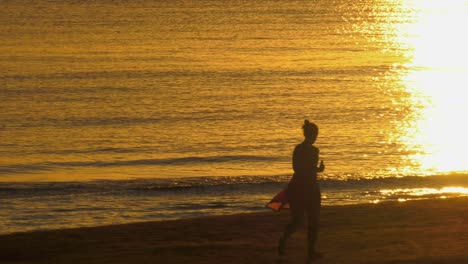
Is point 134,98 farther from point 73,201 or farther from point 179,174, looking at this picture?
point 73,201

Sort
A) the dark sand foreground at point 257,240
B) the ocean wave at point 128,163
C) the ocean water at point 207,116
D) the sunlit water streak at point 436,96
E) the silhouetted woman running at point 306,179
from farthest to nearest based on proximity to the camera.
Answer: the sunlit water streak at point 436,96 → the ocean wave at point 128,163 → the ocean water at point 207,116 → the dark sand foreground at point 257,240 → the silhouetted woman running at point 306,179

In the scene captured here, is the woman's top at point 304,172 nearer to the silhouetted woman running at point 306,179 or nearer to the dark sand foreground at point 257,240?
the silhouetted woman running at point 306,179

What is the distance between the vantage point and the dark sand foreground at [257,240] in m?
13.6

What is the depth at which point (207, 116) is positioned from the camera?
37.2 metres

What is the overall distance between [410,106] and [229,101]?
25.5 ft

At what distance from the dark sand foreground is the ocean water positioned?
3.31m

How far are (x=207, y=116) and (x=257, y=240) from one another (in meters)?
22.1

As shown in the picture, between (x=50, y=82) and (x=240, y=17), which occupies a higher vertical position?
(x=240, y=17)

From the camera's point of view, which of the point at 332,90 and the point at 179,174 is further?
the point at 332,90

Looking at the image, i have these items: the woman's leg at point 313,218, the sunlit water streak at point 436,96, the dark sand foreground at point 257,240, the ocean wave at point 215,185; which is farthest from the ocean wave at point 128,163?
the woman's leg at point 313,218

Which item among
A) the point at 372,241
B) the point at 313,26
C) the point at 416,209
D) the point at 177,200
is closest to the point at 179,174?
the point at 177,200

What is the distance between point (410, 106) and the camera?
4209 cm

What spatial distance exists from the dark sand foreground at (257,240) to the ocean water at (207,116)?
331cm

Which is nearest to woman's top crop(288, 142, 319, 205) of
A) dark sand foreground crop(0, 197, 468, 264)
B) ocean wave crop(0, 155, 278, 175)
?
dark sand foreground crop(0, 197, 468, 264)
